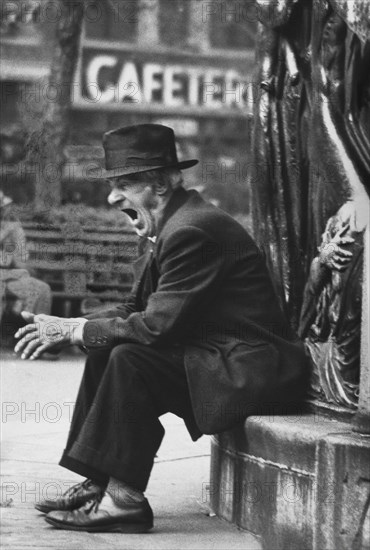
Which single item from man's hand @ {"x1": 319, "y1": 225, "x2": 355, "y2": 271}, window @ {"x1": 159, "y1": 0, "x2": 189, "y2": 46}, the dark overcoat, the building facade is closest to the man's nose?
the dark overcoat

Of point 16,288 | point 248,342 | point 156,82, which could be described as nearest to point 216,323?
point 248,342

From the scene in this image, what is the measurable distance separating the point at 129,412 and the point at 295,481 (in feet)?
2.23

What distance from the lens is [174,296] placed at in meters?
5.00

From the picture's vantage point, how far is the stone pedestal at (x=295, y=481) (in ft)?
13.9

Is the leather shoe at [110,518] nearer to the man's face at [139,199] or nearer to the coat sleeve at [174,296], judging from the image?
the coat sleeve at [174,296]

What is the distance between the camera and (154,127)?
17.5 feet

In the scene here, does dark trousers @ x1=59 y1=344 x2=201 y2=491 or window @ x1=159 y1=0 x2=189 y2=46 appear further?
window @ x1=159 y1=0 x2=189 y2=46

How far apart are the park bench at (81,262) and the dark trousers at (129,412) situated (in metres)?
8.32

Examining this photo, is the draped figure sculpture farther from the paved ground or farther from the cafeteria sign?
the cafeteria sign

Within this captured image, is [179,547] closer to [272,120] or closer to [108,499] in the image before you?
[108,499]

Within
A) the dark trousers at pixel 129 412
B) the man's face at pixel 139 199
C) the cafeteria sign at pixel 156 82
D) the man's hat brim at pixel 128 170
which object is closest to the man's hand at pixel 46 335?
the dark trousers at pixel 129 412

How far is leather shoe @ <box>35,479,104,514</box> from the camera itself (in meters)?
5.25

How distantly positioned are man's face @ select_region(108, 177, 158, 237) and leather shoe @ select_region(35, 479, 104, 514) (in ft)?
3.42

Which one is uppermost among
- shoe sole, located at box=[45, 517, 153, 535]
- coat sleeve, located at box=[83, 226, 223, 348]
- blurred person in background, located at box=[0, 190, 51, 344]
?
coat sleeve, located at box=[83, 226, 223, 348]
